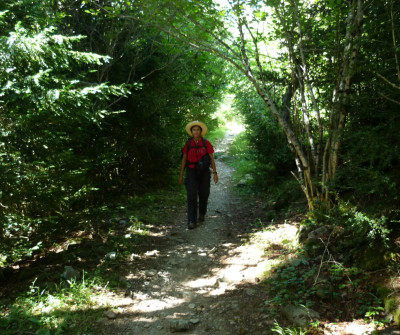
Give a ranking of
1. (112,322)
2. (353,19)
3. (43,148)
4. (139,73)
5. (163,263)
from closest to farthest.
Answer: (112,322), (353,19), (43,148), (163,263), (139,73)

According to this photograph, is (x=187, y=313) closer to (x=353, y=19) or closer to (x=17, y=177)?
(x=17, y=177)

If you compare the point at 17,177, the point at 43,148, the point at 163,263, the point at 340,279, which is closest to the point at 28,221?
the point at 17,177

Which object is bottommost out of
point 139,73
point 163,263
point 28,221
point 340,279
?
point 163,263

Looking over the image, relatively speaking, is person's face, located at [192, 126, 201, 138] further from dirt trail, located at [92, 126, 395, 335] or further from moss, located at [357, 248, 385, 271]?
moss, located at [357, 248, 385, 271]

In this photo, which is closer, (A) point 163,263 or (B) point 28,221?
(B) point 28,221

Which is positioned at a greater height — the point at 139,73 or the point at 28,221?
the point at 139,73

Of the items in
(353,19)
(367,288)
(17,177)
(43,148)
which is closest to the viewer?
(367,288)

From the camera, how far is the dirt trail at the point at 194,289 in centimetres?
346

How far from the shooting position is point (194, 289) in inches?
170

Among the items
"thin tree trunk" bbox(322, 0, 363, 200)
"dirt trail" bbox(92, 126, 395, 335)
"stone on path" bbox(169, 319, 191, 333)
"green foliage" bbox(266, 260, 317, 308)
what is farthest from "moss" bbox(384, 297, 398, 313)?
"stone on path" bbox(169, 319, 191, 333)

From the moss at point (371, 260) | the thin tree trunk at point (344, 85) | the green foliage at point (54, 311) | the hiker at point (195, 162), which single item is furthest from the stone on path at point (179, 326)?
the hiker at point (195, 162)

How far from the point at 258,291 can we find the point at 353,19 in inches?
159

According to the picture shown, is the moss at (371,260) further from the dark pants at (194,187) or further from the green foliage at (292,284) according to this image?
the dark pants at (194,187)

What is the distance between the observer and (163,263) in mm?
5141
